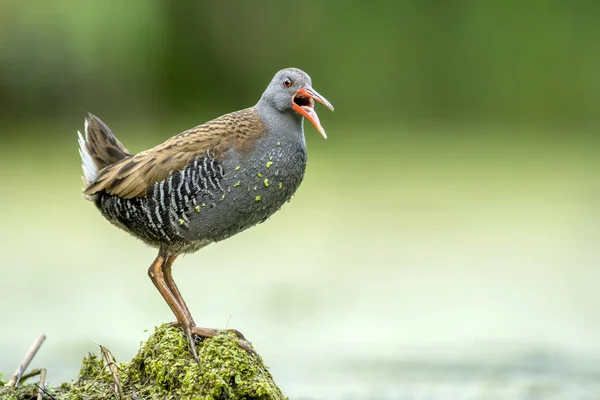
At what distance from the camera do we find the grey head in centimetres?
360

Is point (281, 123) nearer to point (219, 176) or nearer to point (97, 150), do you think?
point (219, 176)

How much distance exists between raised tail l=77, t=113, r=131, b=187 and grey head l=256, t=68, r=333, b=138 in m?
0.81

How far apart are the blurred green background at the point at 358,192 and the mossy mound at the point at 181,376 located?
157cm

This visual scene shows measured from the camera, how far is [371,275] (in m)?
6.95

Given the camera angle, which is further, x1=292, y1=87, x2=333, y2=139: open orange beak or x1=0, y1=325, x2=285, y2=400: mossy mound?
x1=292, y1=87, x2=333, y2=139: open orange beak

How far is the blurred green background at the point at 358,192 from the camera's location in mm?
5828

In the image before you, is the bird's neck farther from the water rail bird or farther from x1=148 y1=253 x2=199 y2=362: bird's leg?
x1=148 y1=253 x2=199 y2=362: bird's leg

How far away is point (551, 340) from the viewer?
19.4 feet

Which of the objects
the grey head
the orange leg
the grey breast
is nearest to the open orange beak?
the grey head

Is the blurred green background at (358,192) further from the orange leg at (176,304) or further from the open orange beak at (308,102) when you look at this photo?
the open orange beak at (308,102)

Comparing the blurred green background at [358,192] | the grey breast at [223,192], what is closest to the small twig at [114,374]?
the grey breast at [223,192]

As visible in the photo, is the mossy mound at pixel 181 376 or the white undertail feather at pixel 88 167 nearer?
the mossy mound at pixel 181 376

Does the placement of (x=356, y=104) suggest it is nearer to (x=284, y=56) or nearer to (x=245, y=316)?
(x=284, y=56)

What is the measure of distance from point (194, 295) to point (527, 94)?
18.7 ft
